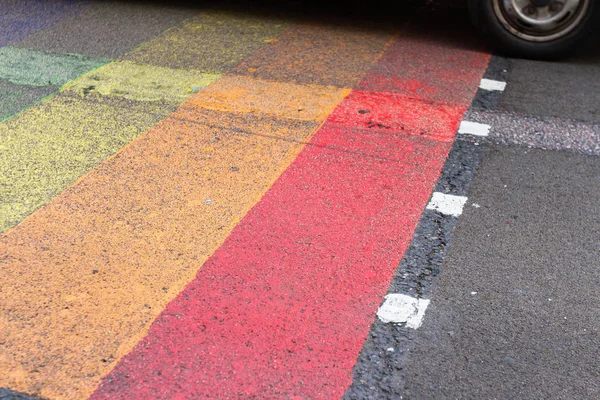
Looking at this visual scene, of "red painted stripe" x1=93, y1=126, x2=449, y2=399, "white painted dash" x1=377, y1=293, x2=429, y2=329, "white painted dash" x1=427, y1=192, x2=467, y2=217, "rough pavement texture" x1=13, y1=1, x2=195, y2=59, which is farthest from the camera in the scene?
"rough pavement texture" x1=13, y1=1, x2=195, y2=59

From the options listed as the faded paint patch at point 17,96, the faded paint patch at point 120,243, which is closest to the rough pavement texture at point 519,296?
the faded paint patch at point 120,243

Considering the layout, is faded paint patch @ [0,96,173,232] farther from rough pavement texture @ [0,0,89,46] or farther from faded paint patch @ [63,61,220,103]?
rough pavement texture @ [0,0,89,46]

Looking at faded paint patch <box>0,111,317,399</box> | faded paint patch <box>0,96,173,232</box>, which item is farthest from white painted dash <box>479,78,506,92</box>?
faded paint patch <box>0,96,173,232</box>

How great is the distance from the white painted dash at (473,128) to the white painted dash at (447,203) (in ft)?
2.97

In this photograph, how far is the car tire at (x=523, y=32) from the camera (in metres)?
5.94

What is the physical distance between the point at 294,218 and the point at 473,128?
172 cm

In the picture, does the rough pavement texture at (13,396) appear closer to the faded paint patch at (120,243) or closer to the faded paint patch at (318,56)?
the faded paint patch at (120,243)

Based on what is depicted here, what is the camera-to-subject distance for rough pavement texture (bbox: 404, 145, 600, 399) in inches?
113

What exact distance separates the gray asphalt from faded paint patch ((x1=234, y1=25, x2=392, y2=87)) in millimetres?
1121

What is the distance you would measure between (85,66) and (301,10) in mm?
2288

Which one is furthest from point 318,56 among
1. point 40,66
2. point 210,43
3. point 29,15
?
point 29,15

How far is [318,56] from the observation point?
20.0 ft

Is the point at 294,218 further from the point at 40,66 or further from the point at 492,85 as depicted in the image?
the point at 40,66

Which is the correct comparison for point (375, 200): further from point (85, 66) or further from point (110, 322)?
point (85, 66)
